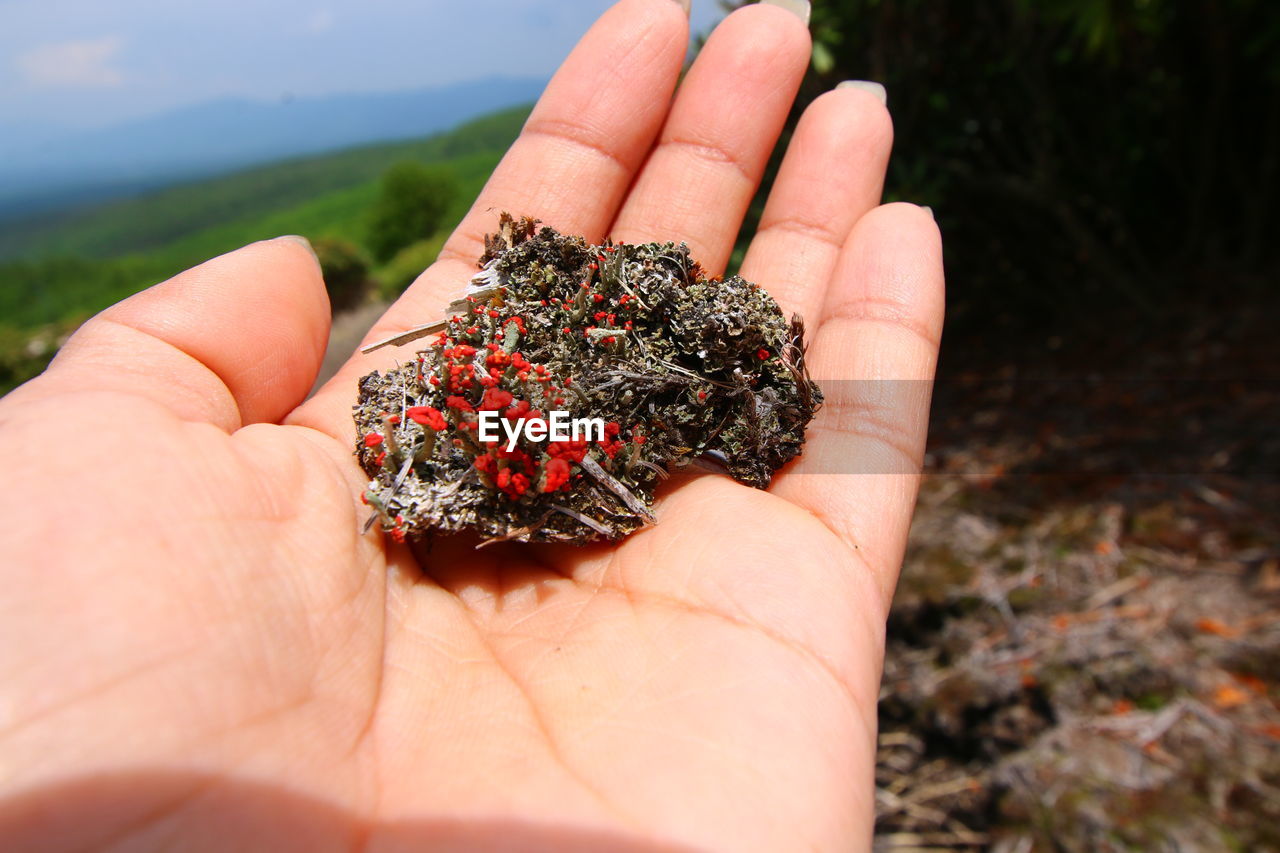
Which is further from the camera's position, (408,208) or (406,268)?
(408,208)

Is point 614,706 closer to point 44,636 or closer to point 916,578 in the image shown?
point 44,636

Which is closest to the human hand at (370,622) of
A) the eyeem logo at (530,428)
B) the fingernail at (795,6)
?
the eyeem logo at (530,428)

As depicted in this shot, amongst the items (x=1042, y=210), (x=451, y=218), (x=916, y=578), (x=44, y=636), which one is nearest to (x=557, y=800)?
(x=44, y=636)

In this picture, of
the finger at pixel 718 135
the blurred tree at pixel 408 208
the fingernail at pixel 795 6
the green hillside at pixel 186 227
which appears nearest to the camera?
the finger at pixel 718 135

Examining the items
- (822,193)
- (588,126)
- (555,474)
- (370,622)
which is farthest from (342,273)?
(370,622)

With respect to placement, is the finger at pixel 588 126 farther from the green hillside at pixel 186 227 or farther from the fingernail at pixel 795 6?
the green hillside at pixel 186 227

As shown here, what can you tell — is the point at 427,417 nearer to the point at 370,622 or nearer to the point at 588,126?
the point at 370,622

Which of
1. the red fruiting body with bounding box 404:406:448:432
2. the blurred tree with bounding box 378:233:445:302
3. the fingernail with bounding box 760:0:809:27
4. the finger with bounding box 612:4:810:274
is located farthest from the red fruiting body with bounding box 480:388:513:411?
the blurred tree with bounding box 378:233:445:302
